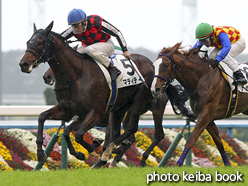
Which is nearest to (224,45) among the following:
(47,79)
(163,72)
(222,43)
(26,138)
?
(222,43)

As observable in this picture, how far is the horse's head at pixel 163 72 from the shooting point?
5207mm

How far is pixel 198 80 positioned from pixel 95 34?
1469 millimetres

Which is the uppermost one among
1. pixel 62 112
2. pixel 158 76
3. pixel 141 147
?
pixel 158 76

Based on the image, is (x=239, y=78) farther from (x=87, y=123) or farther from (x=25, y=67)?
→ (x=25, y=67)

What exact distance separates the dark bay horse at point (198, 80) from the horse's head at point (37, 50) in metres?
1.36

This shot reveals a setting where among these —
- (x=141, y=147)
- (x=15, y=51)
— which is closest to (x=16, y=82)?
(x=15, y=51)

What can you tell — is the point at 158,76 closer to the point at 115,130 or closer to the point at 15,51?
the point at 115,130

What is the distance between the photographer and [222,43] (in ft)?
18.1

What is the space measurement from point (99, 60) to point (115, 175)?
Answer: 1672 mm

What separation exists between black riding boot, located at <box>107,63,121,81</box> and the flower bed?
55.9 inches

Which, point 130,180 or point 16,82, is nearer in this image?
point 130,180

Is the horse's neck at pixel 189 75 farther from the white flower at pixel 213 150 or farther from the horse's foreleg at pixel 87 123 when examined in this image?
the white flower at pixel 213 150

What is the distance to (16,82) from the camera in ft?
36.4

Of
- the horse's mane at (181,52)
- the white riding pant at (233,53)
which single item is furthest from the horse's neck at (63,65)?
the white riding pant at (233,53)
